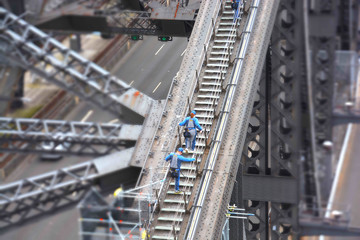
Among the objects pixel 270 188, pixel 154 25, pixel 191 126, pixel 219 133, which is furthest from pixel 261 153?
pixel 154 25

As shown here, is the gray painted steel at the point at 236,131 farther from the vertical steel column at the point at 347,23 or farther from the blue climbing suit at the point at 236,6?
the vertical steel column at the point at 347,23

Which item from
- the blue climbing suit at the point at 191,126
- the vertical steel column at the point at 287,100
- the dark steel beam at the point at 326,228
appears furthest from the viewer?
the dark steel beam at the point at 326,228

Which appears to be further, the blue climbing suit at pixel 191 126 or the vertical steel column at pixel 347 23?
the vertical steel column at pixel 347 23

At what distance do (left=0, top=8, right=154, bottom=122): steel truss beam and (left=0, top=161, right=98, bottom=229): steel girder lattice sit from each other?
1799 mm

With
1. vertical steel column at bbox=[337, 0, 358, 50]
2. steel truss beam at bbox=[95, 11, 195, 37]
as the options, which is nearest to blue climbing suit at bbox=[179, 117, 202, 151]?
steel truss beam at bbox=[95, 11, 195, 37]

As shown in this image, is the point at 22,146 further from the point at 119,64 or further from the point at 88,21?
the point at 119,64

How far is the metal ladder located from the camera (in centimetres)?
3731

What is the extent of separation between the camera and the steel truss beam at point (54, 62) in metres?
28.6

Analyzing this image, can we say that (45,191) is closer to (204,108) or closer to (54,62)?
(54,62)

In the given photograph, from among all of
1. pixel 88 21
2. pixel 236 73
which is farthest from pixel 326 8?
pixel 88 21

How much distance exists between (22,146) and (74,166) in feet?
4.34

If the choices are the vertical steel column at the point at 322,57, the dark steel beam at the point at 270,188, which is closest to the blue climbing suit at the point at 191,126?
the dark steel beam at the point at 270,188

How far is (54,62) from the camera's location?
2886 centimetres

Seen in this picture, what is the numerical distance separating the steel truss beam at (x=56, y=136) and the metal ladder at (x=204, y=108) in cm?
769
